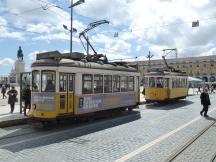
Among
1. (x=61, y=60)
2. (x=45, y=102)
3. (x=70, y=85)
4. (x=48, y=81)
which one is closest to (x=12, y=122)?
(x=45, y=102)

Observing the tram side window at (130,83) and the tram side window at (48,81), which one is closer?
the tram side window at (48,81)

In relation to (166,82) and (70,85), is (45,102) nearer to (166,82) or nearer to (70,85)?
(70,85)

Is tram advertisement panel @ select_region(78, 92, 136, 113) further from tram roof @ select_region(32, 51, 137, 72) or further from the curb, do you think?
the curb

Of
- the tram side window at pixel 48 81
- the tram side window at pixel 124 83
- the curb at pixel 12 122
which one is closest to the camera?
the tram side window at pixel 48 81

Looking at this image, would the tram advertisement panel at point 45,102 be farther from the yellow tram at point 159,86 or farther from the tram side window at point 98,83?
the yellow tram at point 159,86

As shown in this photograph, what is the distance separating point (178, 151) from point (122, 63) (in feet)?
35.9

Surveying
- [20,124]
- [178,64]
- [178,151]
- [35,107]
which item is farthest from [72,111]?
[178,64]

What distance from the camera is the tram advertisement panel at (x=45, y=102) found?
531 inches

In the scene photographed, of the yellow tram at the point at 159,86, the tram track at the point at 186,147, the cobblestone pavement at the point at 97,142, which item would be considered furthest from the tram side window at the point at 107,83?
the yellow tram at the point at 159,86

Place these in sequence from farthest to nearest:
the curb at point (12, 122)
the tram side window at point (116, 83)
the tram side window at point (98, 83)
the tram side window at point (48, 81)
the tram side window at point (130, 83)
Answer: the tram side window at point (130, 83), the tram side window at point (116, 83), the tram side window at point (98, 83), the curb at point (12, 122), the tram side window at point (48, 81)

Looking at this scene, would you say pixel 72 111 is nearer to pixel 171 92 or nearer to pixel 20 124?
pixel 20 124

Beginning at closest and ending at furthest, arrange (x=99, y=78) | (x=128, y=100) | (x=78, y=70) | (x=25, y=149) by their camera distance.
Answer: (x=25, y=149) < (x=78, y=70) < (x=99, y=78) < (x=128, y=100)

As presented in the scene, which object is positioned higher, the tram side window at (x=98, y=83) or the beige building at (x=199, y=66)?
the beige building at (x=199, y=66)

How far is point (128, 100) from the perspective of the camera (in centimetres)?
1983
